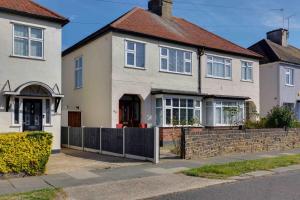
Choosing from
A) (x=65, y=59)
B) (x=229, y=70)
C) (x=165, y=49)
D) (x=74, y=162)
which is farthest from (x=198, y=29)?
(x=74, y=162)

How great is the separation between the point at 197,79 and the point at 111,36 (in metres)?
6.66

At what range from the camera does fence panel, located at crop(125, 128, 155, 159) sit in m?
14.0

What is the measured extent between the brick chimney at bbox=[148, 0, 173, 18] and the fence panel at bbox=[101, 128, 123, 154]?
12.1 metres

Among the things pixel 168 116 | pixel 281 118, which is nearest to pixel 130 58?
pixel 168 116

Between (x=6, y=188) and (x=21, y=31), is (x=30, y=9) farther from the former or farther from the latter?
(x=6, y=188)

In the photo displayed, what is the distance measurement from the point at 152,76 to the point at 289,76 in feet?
47.3

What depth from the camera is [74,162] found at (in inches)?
564

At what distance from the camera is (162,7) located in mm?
26234

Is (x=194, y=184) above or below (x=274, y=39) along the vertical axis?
below

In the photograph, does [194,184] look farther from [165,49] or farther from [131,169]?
[165,49]

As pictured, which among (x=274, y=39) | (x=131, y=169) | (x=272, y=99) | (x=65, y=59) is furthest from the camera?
(x=274, y=39)

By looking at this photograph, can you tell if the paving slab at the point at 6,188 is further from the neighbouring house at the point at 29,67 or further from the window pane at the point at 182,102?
the window pane at the point at 182,102

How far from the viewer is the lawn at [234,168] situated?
11352 mm

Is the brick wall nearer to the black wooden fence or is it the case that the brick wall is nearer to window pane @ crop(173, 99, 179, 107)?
the black wooden fence
